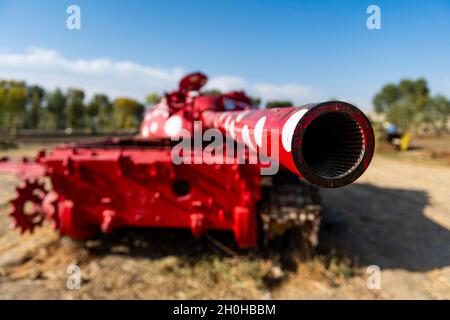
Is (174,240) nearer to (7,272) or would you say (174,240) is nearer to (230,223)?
(230,223)

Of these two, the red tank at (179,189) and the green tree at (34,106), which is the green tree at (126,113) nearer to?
the green tree at (34,106)

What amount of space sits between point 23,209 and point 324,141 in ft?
14.3

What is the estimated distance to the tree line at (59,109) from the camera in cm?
3022

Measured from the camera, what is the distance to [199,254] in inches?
168

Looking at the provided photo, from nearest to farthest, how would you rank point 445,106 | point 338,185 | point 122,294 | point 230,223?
point 338,185 → point 122,294 → point 230,223 → point 445,106

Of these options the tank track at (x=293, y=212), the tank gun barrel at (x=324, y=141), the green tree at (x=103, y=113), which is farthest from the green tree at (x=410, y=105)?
the tank gun barrel at (x=324, y=141)

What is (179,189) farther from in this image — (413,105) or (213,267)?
(413,105)

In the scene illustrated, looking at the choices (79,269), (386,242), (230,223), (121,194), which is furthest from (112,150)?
(386,242)

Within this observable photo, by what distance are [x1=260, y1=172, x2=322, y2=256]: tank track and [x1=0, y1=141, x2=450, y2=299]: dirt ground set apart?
326 mm

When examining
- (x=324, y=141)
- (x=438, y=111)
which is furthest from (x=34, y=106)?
(x=438, y=111)

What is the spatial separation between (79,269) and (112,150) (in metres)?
1.55

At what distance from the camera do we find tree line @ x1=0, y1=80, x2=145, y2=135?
1190 inches

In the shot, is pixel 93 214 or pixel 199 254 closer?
pixel 93 214

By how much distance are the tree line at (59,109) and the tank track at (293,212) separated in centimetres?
3271
